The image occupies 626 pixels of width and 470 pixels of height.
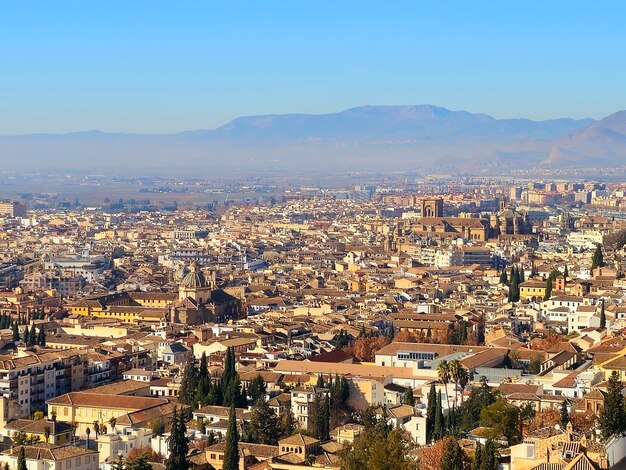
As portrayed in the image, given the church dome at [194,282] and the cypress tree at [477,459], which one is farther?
the church dome at [194,282]

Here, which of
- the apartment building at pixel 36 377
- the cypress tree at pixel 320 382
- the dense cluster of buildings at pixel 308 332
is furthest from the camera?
the apartment building at pixel 36 377

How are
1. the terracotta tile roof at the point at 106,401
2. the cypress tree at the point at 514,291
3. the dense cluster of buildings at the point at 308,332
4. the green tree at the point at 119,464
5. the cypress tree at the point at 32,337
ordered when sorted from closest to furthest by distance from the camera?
1. the green tree at the point at 119,464
2. the dense cluster of buildings at the point at 308,332
3. the terracotta tile roof at the point at 106,401
4. the cypress tree at the point at 32,337
5. the cypress tree at the point at 514,291

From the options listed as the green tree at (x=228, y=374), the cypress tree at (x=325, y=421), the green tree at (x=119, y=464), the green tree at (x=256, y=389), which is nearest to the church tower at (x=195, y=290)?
the green tree at (x=228, y=374)

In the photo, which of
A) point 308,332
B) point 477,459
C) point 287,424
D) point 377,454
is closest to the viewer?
point 477,459

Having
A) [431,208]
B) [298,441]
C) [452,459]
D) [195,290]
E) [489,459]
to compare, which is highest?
[489,459]

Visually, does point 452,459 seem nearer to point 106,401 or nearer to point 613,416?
point 613,416

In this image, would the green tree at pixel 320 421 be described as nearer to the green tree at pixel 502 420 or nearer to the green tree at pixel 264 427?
the green tree at pixel 264 427

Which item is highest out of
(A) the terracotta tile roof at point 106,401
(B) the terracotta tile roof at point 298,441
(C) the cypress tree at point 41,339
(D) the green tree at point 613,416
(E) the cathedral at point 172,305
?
(D) the green tree at point 613,416

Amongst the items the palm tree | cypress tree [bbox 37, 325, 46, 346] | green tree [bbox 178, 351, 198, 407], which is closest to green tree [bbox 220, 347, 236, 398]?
green tree [bbox 178, 351, 198, 407]

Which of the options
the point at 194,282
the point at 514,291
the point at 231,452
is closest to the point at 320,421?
the point at 231,452
